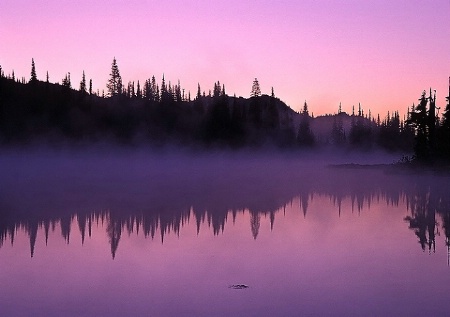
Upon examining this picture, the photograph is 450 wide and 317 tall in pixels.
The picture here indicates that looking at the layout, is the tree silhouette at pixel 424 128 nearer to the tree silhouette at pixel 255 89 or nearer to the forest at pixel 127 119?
the forest at pixel 127 119

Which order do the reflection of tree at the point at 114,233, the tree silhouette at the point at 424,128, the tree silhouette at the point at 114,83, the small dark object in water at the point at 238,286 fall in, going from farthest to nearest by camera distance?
1. the tree silhouette at the point at 114,83
2. the tree silhouette at the point at 424,128
3. the reflection of tree at the point at 114,233
4. the small dark object in water at the point at 238,286

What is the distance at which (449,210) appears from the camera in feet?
74.5

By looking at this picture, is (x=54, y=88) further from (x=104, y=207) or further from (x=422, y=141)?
(x=104, y=207)

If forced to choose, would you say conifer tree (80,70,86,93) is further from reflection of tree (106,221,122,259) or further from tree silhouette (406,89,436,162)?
reflection of tree (106,221,122,259)

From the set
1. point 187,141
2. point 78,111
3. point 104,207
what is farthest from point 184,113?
point 104,207

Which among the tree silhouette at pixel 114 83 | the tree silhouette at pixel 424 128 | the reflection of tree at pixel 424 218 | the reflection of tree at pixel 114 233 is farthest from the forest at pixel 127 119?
the reflection of tree at pixel 114 233

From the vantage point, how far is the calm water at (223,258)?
31.2 feet

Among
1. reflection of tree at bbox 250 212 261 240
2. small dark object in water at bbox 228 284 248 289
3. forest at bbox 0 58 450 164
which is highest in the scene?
forest at bbox 0 58 450 164

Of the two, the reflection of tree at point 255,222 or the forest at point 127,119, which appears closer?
the reflection of tree at point 255,222

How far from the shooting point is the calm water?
9516 mm

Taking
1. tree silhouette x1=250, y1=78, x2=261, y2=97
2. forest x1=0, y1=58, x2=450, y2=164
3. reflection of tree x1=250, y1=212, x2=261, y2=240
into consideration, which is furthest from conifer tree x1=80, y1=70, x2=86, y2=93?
reflection of tree x1=250, y1=212, x2=261, y2=240

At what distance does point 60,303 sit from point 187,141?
315 feet

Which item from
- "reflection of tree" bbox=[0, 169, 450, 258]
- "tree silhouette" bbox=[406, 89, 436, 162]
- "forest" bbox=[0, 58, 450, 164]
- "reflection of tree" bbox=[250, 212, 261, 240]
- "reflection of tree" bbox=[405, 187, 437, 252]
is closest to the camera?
"reflection of tree" bbox=[405, 187, 437, 252]

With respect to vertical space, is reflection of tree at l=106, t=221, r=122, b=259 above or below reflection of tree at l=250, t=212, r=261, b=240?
above
